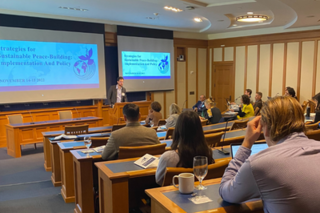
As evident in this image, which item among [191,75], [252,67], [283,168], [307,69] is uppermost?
[252,67]

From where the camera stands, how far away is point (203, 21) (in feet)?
27.8

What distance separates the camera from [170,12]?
283 inches

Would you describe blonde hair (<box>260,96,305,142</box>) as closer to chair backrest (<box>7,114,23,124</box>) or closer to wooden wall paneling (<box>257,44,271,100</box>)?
chair backrest (<box>7,114,23,124</box>)

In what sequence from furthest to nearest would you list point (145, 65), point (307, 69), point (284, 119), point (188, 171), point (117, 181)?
point (145, 65)
point (307, 69)
point (117, 181)
point (188, 171)
point (284, 119)

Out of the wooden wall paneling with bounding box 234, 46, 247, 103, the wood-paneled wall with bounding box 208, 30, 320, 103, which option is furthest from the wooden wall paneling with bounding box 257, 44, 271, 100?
the wooden wall paneling with bounding box 234, 46, 247, 103

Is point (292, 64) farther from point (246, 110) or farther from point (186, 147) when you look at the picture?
point (186, 147)

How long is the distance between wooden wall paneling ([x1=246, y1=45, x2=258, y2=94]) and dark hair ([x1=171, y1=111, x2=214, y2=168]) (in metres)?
8.53

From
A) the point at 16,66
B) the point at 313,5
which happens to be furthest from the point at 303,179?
the point at 16,66

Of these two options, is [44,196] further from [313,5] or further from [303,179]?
[313,5]

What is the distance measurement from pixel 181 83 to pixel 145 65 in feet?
6.01

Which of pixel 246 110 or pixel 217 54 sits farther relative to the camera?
pixel 217 54

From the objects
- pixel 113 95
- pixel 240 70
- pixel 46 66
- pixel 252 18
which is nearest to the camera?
pixel 46 66

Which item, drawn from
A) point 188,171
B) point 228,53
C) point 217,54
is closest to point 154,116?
point 188,171

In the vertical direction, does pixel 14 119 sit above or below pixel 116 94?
below
